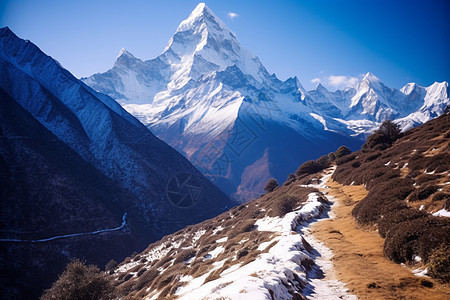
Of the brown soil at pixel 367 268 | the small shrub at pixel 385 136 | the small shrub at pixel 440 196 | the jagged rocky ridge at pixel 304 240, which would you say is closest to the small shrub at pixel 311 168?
the small shrub at pixel 385 136

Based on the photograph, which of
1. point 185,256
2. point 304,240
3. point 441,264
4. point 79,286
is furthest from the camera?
point 185,256

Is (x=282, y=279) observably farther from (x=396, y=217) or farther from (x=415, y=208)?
(x=415, y=208)

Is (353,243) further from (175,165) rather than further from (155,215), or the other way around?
(175,165)

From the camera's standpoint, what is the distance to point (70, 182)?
55094mm

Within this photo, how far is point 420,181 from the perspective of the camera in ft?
47.7

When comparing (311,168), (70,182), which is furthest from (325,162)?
(70,182)

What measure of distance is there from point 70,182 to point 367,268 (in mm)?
63519

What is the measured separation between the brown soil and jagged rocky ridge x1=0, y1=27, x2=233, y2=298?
44.1 m

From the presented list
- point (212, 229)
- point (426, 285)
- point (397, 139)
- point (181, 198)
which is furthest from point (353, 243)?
point (181, 198)

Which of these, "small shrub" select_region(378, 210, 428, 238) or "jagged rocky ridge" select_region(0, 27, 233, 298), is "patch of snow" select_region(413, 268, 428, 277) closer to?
"small shrub" select_region(378, 210, 428, 238)

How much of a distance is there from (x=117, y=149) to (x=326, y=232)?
271 ft

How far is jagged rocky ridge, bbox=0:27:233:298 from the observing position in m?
42.2

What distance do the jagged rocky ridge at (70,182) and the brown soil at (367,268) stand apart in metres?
44.1

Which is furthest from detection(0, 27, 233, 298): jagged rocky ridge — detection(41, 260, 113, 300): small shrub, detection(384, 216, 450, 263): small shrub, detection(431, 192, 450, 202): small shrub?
detection(431, 192, 450, 202): small shrub
